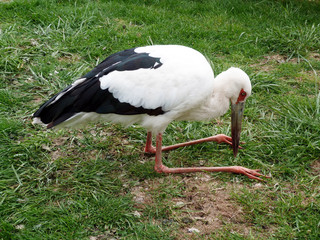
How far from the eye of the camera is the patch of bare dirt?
352 cm

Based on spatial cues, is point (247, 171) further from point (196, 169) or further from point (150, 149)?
point (150, 149)

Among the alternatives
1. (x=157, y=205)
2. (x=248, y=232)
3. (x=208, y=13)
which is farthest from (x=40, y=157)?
(x=208, y=13)

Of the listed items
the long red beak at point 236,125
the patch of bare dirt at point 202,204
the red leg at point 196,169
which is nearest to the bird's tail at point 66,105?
the red leg at point 196,169

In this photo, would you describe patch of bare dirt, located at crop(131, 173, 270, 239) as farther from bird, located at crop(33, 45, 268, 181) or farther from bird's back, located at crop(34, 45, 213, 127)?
bird's back, located at crop(34, 45, 213, 127)

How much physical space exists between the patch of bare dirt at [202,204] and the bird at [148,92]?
0.37 meters

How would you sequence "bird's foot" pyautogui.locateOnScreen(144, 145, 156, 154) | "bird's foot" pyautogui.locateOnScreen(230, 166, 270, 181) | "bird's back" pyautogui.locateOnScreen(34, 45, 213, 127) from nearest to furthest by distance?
"bird's back" pyautogui.locateOnScreen(34, 45, 213, 127) → "bird's foot" pyautogui.locateOnScreen(230, 166, 270, 181) → "bird's foot" pyautogui.locateOnScreen(144, 145, 156, 154)

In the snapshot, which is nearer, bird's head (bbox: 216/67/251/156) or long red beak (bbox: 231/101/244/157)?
bird's head (bbox: 216/67/251/156)

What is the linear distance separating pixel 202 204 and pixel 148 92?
3.82ft

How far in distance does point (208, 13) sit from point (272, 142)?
365 centimetres

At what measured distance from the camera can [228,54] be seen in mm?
6371

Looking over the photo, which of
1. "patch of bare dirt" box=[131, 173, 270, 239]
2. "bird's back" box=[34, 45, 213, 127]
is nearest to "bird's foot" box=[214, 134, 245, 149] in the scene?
"patch of bare dirt" box=[131, 173, 270, 239]

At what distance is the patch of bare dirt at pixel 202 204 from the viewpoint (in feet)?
11.6

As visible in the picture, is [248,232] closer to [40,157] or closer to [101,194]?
[101,194]

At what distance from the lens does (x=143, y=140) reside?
4.79 m
